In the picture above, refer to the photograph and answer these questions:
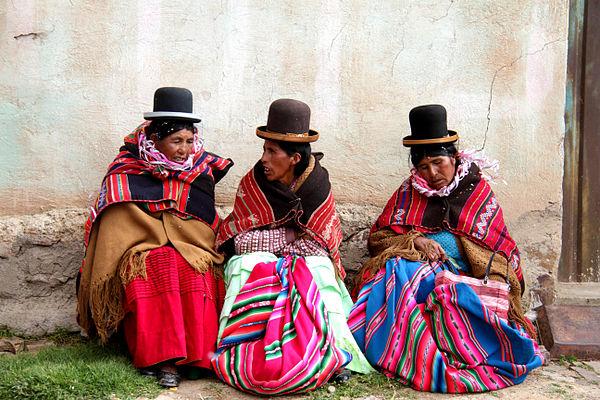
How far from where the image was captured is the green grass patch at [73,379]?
3686 millimetres

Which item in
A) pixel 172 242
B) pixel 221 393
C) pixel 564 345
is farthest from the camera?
pixel 564 345

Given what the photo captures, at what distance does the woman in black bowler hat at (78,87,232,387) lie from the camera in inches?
160

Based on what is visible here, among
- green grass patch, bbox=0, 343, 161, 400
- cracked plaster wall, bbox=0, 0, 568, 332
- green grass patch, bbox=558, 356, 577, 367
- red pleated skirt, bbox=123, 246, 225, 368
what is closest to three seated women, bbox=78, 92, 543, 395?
red pleated skirt, bbox=123, 246, 225, 368

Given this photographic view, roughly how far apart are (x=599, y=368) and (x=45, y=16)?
4.18 metres

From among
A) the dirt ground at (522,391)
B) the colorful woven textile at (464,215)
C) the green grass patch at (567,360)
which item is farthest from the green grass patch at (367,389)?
the green grass patch at (567,360)

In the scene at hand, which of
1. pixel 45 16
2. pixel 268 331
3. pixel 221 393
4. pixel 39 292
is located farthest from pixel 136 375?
pixel 45 16

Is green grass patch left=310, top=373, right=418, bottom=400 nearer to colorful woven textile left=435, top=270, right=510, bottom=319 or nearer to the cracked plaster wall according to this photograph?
colorful woven textile left=435, top=270, right=510, bottom=319

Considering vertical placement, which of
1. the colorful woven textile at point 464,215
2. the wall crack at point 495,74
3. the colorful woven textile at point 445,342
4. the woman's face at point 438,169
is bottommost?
the colorful woven textile at point 445,342

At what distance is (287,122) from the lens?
431cm

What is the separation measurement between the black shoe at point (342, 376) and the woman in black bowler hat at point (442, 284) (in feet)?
0.73

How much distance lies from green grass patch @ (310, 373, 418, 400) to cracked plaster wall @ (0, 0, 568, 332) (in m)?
1.26

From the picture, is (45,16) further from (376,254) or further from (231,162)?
(376,254)

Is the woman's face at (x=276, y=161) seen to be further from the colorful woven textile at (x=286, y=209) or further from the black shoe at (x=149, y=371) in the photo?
the black shoe at (x=149, y=371)

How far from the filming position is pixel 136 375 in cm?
404
